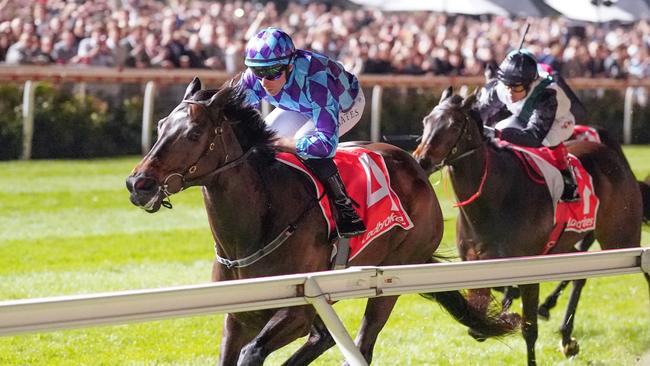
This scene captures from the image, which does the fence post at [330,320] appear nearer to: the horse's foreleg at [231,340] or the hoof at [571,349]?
the horse's foreleg at [231,340]

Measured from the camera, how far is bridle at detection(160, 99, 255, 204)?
14.1 ft

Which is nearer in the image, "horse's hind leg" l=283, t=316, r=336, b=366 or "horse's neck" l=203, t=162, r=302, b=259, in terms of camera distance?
"horse's neck" l=203, t=162, r=302, b=259

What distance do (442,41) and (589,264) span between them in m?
16.4

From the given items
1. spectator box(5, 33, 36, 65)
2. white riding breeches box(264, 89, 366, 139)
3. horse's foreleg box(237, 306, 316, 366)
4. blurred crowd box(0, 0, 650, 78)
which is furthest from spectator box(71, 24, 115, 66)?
horse's foreleg box(237, 306, 316, 366)

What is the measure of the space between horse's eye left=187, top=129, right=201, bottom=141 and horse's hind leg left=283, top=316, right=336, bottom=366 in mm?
1055

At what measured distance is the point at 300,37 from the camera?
715 inches

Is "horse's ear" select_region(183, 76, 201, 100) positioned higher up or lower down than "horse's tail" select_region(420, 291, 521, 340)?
higher up

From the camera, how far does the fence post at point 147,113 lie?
1505cm

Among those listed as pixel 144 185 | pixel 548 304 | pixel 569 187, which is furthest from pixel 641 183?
pixel 144 185

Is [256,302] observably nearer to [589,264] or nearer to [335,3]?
[589,264]

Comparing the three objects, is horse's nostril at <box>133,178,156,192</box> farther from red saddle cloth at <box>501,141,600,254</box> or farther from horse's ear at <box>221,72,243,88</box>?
red saddle cloth at <box>501,141,600,254</box>

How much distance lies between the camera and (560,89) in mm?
6875

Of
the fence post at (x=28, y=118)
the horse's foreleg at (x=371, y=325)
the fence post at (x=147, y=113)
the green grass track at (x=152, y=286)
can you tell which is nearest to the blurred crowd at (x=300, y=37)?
the fence post at (x=28, y=118)

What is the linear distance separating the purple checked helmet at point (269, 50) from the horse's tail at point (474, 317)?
149 cm
